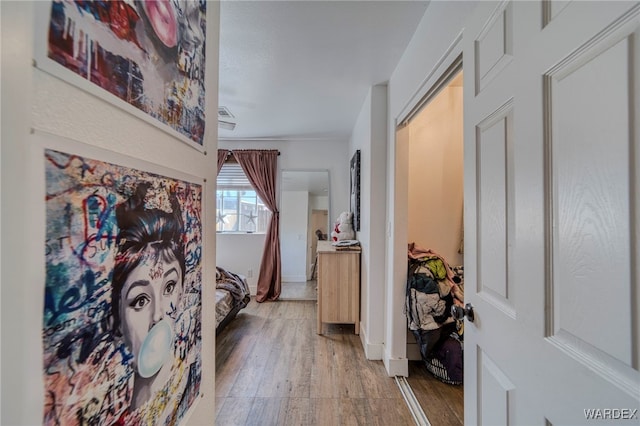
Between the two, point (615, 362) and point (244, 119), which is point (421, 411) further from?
point (244, 119)

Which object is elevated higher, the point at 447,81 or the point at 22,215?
the point at 447,81

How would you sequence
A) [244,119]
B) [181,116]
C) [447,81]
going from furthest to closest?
[244,119]
[447,81]
[181,116]

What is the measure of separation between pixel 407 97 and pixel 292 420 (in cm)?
221

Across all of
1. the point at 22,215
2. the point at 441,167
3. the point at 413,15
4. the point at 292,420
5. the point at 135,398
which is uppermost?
the point at 413,15

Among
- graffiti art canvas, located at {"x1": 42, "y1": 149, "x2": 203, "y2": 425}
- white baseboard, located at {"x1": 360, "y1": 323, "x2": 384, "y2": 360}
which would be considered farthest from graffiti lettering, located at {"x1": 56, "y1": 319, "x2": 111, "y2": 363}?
white baseboard, located at {"x1": 360, "y1": 323, "x2": 384, "y2": 360}

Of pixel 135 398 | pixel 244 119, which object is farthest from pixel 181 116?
pixel 244 119

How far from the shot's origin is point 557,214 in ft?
1.90

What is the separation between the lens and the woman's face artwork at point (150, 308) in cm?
54

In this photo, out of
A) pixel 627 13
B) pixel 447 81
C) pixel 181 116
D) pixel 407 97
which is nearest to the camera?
pixel 627 13

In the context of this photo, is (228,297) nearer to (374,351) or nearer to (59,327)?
(374,351)

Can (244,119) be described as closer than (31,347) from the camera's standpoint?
No

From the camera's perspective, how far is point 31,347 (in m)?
0.35

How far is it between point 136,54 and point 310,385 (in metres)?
2.13

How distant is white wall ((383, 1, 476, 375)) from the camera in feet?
4.13
